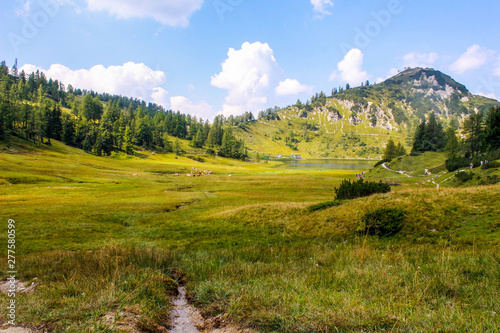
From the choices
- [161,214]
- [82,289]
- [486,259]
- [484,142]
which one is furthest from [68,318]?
[484,142]

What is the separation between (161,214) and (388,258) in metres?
24.9

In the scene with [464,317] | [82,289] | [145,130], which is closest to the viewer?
[464,317]

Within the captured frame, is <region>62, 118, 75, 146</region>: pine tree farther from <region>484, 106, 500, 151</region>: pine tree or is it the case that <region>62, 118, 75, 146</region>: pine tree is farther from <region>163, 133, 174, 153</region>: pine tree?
<region>484, 106, 500, 151</region>: pine tree

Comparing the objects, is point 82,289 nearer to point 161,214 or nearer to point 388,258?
point 388,258

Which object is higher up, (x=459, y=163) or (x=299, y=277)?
(x=459, y=163)

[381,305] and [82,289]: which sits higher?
[381,305]

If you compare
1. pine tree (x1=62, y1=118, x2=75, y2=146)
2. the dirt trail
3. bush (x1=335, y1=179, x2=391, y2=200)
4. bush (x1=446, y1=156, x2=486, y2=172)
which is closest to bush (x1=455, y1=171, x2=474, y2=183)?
bush (x1=446, y1=156, x2=486, y2=172)

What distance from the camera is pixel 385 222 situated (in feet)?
49.9

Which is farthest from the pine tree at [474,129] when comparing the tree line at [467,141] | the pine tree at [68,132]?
the pine tree at [68,132]

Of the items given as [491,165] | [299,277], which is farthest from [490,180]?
[299,277]

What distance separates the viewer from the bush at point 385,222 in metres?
14.8

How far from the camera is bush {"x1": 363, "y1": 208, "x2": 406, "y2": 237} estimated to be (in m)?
14.8

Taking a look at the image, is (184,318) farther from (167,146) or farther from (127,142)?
(167,146)

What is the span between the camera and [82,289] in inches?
242
